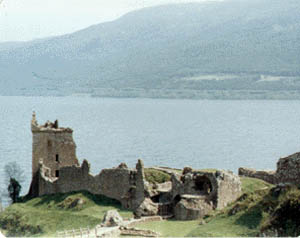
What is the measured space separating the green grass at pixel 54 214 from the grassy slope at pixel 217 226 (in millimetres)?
4324

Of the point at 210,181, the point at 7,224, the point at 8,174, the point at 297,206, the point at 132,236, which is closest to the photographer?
the point at 297,206

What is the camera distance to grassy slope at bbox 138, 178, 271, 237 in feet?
75.7

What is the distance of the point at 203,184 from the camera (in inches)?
1358

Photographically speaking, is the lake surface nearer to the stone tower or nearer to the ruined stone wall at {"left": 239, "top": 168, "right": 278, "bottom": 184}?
the stone tower

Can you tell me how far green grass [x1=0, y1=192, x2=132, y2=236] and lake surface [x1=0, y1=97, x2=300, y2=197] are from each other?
17.0 m

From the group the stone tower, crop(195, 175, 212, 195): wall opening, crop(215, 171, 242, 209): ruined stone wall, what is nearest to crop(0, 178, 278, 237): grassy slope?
crop(215, 171, 242, 209): ruined stone wall

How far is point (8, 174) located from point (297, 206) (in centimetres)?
4492

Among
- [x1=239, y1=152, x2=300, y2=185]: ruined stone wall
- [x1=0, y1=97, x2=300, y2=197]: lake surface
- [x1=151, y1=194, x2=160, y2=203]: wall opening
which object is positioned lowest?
[x1=0, y1=97, x2=300, y2=197]: lake surface

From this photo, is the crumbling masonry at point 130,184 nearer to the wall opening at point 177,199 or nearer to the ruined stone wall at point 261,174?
the wall opening at point 177,199

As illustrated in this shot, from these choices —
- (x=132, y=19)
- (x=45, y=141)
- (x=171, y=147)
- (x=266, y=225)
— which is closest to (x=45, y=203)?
(x=45, y=141)

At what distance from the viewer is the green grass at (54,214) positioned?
3497 centimetres

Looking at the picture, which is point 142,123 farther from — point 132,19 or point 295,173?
point 295,173

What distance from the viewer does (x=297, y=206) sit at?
19719mm

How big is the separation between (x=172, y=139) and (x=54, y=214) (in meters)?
88.4
